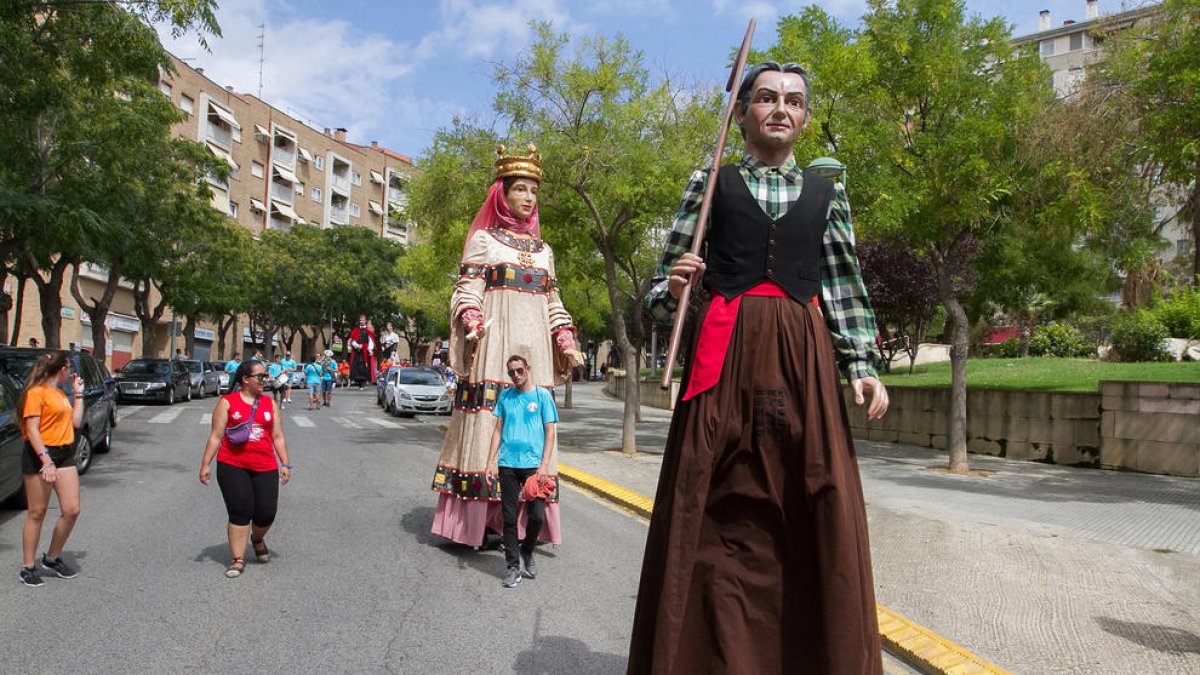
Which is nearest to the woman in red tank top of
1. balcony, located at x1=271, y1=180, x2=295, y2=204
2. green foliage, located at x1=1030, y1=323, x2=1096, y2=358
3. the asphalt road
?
the asphalt road

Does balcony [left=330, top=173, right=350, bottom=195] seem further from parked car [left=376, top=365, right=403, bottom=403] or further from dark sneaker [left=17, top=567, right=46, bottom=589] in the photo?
dark sneaker [left=17, top=567, right=46, bottom=589]

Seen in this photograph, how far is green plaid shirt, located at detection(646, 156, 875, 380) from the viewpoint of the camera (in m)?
3.10

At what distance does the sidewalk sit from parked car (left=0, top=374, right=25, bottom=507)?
5.93 meters

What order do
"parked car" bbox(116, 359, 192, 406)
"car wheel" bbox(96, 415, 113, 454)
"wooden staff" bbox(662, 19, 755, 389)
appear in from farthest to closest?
"parked car" bbox(116, 359, 192, 406), "car wheel" bbox(96, 415, 113, 454), "wooden staff" bbox(662, 19, 755, 389)

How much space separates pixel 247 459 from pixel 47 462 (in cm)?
121

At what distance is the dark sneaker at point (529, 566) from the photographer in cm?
600

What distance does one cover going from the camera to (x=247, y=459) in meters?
6.34

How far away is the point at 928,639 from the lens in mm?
4691

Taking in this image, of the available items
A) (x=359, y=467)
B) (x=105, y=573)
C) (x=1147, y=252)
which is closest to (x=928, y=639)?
(x=105, y=573)

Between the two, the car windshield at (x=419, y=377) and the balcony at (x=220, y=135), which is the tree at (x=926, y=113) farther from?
the balcony at (x=220, y=135)

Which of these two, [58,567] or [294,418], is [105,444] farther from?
[58,567]

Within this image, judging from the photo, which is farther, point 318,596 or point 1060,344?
point 1060,344

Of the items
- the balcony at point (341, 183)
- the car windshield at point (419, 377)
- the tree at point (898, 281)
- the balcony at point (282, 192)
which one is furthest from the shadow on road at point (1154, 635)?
the balcony at point (341, 183)

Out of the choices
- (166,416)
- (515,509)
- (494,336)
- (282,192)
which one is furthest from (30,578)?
(282,192)
